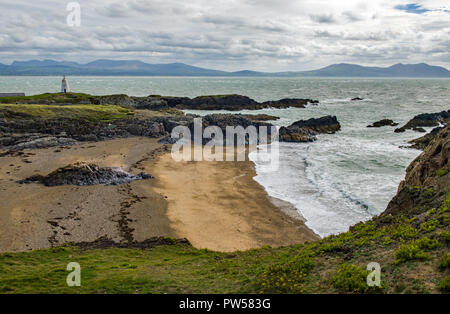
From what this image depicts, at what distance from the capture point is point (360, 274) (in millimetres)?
8281

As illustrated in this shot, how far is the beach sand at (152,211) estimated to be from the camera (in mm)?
16828

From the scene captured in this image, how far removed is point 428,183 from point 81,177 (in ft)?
74.7

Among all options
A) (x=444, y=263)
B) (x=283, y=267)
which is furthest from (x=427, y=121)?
(x=283, y=267)

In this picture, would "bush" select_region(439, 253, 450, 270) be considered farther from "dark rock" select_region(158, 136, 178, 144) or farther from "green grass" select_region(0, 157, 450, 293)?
"dark rock" select_region(158, 136, 178, 144)

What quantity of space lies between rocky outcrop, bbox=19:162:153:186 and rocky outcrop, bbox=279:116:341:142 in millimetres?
27520

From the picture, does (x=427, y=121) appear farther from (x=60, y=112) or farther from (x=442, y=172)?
(x=60, y=112)

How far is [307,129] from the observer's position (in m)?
52.0

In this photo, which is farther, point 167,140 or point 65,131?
point 65,131

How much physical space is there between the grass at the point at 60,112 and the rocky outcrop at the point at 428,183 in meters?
48.3

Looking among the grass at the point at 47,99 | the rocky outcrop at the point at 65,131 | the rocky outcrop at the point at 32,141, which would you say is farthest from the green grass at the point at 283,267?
the grass at the point at 47,99

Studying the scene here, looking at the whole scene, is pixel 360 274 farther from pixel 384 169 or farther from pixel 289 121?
pixel 289 121

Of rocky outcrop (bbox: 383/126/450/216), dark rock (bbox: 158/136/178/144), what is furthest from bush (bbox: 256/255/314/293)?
dark rock (bbox: 158/136/178/144)
